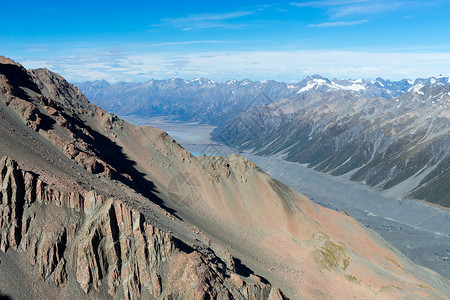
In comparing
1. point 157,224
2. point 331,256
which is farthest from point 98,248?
point 331,256

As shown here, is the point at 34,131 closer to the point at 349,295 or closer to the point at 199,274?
the point at 199,274

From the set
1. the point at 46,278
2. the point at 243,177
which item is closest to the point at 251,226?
the point at 243,177

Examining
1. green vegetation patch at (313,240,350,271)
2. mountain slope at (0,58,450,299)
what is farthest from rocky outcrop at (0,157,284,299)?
green vegetation patch at (313,240,350,271)

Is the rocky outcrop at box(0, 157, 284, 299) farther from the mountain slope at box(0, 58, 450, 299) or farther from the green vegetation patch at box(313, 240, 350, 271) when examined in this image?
the green vegetation patch at box(313, 240, 350, 271)

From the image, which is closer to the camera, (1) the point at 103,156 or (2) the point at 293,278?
(2) the point at 293,278

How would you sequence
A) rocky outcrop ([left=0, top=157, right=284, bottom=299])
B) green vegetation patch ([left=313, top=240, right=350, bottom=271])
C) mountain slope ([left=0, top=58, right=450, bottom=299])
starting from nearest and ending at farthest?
rocky outcrop ([left=0, top=157, right=284, bottom=299]) → mountain slope ([left=0, top=58, right=450, bottom=299]) → green vegetation patch ([left=313, top=240, right=350, bottom=271])

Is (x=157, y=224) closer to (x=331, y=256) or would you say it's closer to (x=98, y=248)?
(x=98, y=248)
